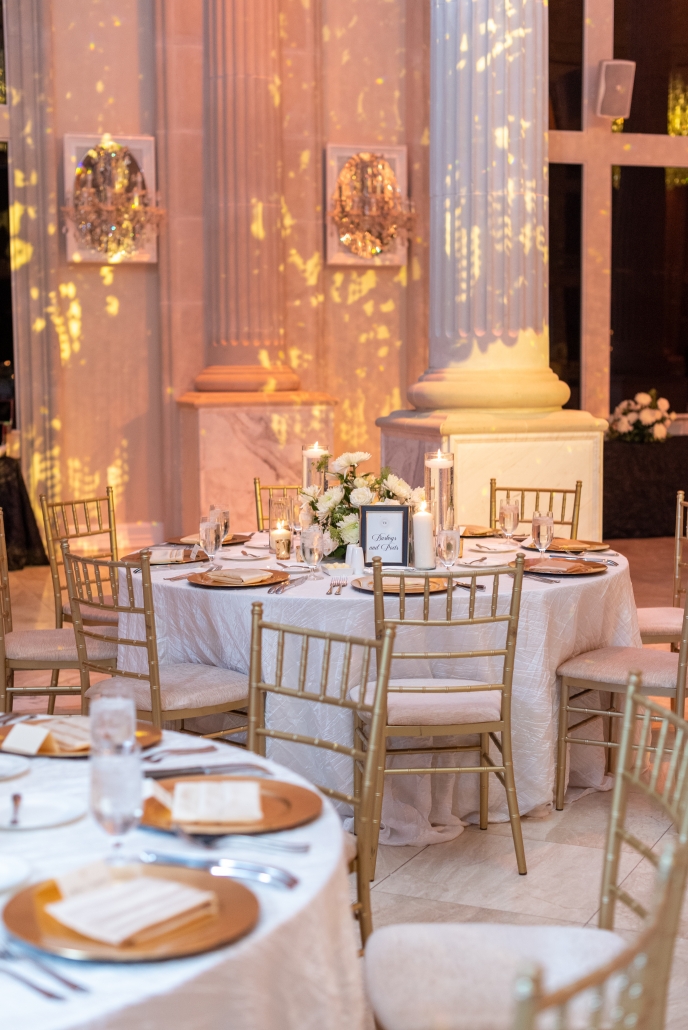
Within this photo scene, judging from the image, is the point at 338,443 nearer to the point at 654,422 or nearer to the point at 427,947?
the point at 654,422

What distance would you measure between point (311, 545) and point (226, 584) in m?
0.34

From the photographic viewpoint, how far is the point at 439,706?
333 centimetres

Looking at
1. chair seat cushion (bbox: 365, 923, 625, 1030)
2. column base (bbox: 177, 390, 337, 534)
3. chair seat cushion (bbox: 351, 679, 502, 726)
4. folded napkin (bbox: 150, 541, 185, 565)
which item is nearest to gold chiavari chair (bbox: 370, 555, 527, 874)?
chair seat cushion (bbox: 351, 679, 502, 726)

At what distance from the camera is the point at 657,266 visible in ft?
34.0

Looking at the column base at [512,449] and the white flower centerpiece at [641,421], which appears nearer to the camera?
the column base at [512,449]

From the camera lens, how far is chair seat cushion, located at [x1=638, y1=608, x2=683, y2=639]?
447cm

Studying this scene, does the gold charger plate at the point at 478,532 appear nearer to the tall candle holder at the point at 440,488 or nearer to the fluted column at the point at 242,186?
the tall candle holder at the point at 440,488

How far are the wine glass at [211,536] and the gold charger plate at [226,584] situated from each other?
0.29 metres

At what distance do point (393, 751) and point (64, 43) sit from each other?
6.94 m

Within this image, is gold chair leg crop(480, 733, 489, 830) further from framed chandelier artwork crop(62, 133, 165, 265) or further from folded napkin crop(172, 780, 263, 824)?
framed chandelier artwork crop(62, 133, 165, 265)

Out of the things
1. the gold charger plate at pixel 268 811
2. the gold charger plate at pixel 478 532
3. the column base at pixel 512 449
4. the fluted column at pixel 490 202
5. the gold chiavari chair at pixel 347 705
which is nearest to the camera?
the gold charger plate at pixel 268 811

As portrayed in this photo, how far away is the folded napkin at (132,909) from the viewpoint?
4.55 ft

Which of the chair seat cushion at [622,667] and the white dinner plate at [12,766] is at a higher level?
the white dinner plate at [12,766]

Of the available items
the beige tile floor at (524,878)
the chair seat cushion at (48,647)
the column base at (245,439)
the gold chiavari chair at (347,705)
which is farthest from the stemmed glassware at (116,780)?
the column base at (245,439)
